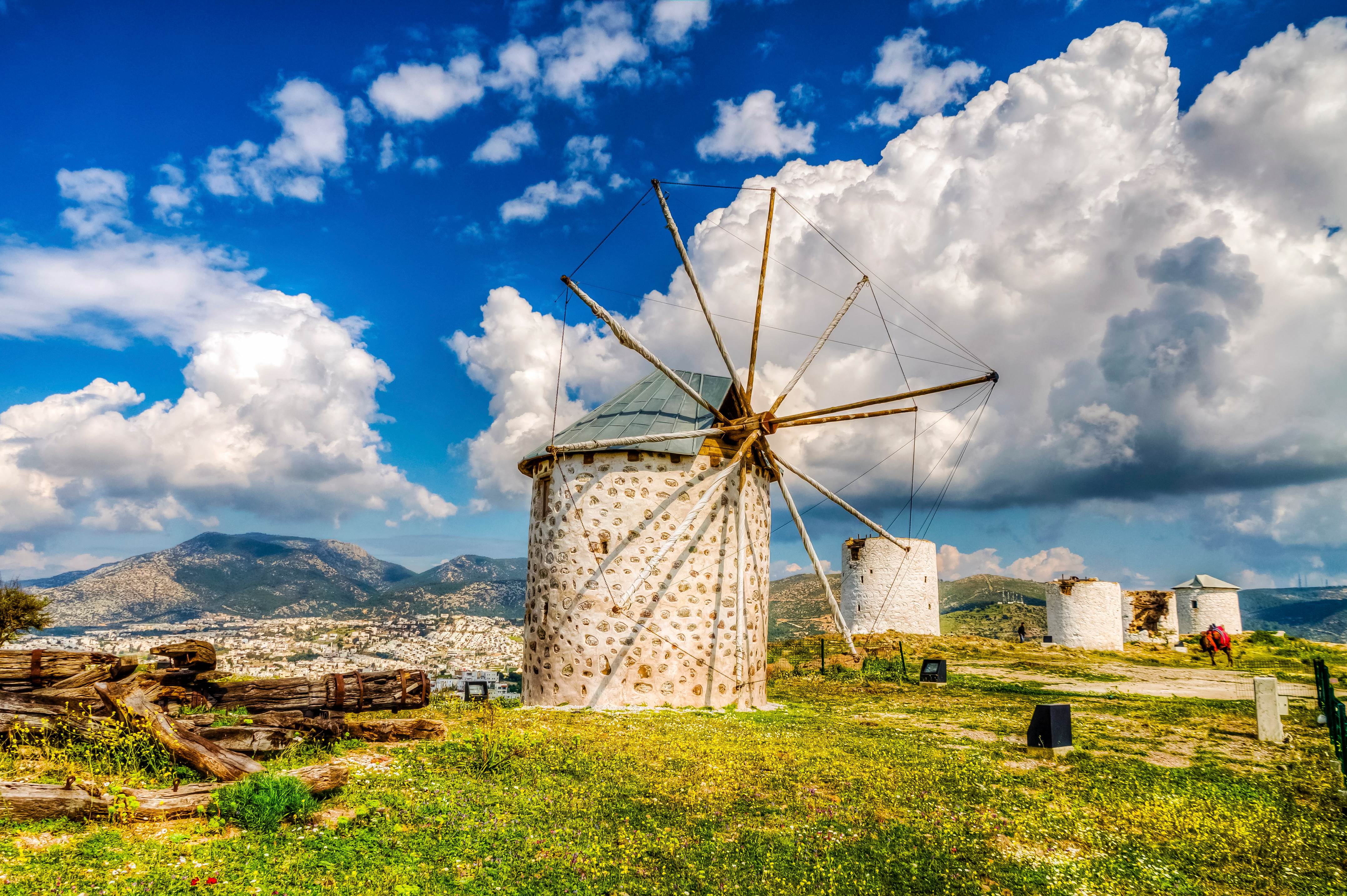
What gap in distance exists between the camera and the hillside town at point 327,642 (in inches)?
1113

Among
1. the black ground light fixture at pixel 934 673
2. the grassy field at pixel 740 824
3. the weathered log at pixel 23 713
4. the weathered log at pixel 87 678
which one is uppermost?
the weathered log at pixel 87 678

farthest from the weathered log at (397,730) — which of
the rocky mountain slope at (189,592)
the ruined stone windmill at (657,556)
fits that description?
the rocky mountain slope at (189,592)

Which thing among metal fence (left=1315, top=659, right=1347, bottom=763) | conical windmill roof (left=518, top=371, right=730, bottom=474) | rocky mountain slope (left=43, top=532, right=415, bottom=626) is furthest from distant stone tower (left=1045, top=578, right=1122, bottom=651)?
rocky mountain slope (left=43, top=532, right=415, bottom=626)

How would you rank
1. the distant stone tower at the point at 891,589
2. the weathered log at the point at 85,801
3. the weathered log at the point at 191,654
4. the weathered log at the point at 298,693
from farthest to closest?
the distant stone tower at the point at 891,589, the weathered log at the point at 298,693, the weathered log at the point at 191,654, the weathered log at the point at 85,801

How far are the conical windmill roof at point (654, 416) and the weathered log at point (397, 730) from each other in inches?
→ 263

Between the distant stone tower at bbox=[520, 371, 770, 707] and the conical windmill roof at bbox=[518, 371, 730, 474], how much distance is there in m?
0.06

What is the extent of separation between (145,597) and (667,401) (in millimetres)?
166870

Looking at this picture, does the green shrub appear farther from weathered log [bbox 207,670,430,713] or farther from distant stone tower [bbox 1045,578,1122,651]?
distant stone tower [bbox 1045,578,1122,651]

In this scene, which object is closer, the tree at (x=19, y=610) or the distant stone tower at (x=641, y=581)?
the distant stone tower at (x=641, y=581)

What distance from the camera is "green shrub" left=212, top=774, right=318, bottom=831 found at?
5.67 m

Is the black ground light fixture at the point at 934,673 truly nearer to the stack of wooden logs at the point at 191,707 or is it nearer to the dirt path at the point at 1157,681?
the dirt path at the point at 1157,681

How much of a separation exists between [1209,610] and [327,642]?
235ft

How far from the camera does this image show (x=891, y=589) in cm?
3831

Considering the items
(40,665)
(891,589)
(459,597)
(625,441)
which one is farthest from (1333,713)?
(459,597)
